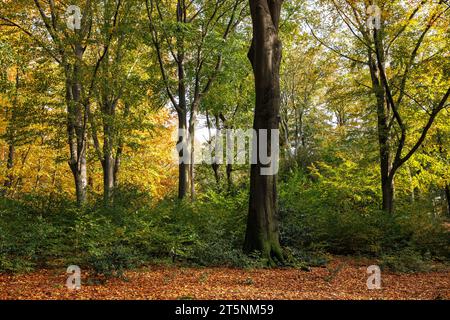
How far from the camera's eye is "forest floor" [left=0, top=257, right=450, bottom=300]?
575 centimetres

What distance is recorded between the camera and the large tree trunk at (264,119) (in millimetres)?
8961

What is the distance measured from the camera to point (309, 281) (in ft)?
25.0

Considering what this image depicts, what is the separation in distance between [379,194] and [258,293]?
37.5 ft

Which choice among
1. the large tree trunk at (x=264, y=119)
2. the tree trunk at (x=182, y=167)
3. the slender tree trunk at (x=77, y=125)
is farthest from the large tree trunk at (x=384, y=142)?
the slender tree trunk at (x=77, y=125)

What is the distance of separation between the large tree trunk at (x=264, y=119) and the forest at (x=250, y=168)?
32 mm

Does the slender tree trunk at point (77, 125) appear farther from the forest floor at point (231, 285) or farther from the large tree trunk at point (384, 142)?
the large tree trunk at point (384, 142)

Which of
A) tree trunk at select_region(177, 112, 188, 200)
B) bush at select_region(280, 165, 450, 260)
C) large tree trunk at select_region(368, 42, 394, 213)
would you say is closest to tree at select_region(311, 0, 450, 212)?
large tree trunk at select_region(368, 42, 394, 213)

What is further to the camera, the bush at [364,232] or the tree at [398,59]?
the tree at [398,59]

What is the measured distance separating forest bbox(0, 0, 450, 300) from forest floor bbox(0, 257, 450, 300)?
0.05 m

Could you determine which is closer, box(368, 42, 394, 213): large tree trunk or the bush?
the bush

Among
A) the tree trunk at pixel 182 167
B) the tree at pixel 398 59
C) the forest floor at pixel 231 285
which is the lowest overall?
the forest floor at pixel 231 285

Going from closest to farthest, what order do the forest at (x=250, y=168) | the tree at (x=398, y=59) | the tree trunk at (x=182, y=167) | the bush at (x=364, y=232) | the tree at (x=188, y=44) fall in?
the forest at (x=250, y=168), the bush at (x=364, y=232), the tree at (x=398, y=59), the tree at (x=188, y=44), the tree trunk at (x=182, y=167)

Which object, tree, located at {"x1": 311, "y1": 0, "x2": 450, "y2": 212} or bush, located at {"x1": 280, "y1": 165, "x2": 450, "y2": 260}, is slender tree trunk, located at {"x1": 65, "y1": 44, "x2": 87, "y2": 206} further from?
tree, located at {"x1": 311, "y1": 0, "x2": 450, "y2": 212}
